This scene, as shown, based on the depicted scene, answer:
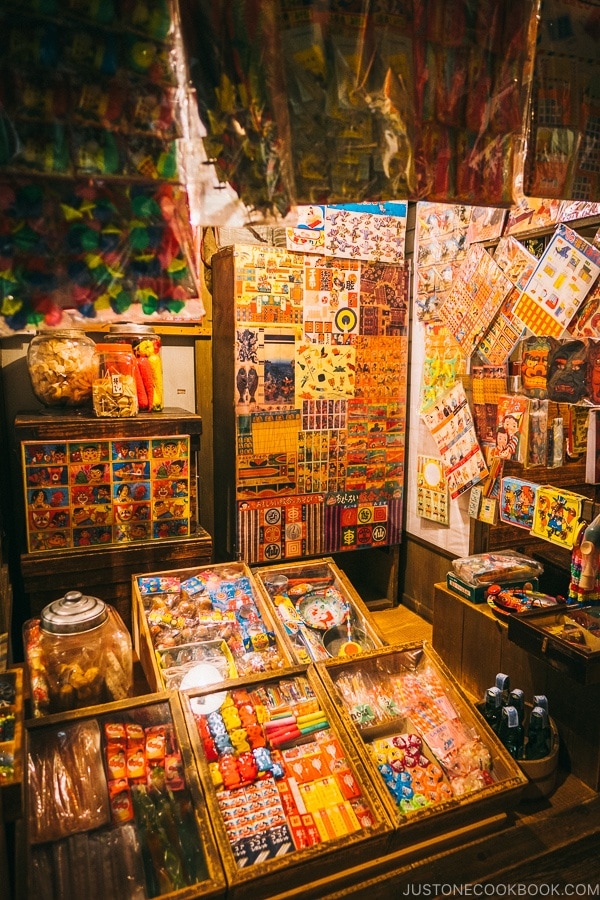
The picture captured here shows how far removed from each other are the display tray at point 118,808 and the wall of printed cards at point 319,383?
166 cm

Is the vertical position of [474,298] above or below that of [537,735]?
above

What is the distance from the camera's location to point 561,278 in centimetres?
267

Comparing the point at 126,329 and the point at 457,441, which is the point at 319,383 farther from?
the point at 126,329

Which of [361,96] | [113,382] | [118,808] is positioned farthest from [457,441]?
[118,808]

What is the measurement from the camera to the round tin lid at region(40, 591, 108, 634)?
210cm

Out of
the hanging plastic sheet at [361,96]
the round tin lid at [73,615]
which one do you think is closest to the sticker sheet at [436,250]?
the hanging plastic sheet at [361,96]

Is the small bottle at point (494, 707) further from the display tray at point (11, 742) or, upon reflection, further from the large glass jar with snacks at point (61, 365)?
the large glass jar with snacks at point (61, 365)

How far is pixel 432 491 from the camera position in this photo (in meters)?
3.73

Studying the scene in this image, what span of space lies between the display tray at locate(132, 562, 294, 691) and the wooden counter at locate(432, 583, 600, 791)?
935 millimetres

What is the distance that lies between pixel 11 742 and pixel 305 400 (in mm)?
2460

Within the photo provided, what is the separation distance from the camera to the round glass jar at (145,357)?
3.02 meters

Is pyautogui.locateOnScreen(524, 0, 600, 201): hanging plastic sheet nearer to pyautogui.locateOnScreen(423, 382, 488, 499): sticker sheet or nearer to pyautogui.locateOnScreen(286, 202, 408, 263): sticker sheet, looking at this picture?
pyautogui.locateOnScreen(423, 382, 488, 499): sticker sheet

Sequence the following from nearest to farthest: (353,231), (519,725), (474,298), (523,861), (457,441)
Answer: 1. (523,861)
2. (519,725)
3. (474,298)
4. (457,441)
5. (353,231)
